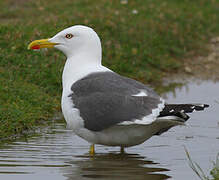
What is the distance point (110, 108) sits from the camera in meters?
6.31

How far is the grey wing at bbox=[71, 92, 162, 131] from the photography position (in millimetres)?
6160

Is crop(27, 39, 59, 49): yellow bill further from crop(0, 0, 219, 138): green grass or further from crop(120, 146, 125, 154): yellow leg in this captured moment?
crop(120, 146, 125, 154): yellow leg

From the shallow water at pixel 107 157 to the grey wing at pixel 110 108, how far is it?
1.36ft

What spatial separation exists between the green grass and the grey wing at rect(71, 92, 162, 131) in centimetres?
126

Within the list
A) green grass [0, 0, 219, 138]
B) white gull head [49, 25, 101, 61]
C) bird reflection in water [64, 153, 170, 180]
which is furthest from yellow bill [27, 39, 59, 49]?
bird reflection in water [64, 153, 170, 180]

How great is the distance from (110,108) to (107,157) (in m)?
0.64

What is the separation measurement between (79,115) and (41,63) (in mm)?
3450

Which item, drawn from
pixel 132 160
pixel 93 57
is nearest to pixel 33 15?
pixel 93 57

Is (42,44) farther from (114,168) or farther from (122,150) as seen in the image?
(114,168)

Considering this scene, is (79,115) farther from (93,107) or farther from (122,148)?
(122,148)

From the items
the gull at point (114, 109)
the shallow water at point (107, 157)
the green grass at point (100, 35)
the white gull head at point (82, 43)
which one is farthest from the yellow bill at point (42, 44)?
the shallow water at point (107, 157)

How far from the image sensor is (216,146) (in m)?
6.96

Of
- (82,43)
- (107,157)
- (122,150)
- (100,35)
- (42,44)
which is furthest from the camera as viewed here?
(100,35)

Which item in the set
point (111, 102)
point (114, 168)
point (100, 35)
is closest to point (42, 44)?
point (111, 102)
